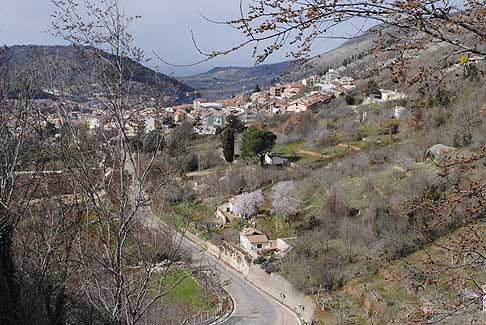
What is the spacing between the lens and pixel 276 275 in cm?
1404

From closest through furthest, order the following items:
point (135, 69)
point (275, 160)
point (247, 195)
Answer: point (135, 69) < point (247, 195) < point (275, 160)

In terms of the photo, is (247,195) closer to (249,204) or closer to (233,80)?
(249,204)

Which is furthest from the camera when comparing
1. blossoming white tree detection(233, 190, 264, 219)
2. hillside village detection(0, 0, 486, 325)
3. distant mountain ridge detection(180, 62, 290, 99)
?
distant mountain ridge detection(180, 62, 290, 99)

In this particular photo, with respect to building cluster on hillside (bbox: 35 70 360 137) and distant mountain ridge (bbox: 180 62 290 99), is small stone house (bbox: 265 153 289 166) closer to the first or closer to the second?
building cluster on hillside (bbox: 35 70 360 137)

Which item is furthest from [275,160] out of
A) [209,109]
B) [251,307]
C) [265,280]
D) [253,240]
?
[209,109]

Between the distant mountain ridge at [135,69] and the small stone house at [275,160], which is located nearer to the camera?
the distant mountain ridge at [135,69]

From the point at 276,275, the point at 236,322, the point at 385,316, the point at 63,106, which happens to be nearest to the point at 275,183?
the point at 276,275

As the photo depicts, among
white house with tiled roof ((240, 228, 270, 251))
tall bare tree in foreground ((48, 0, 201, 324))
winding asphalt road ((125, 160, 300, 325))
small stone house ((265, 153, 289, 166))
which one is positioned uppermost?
tall bare tree in foreground ((48, 0, 201, 324))

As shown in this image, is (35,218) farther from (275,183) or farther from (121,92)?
(275,183)

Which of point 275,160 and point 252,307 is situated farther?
point 275,160

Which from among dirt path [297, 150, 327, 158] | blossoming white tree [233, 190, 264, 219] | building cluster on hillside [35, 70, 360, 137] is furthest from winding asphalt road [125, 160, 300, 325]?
dirt path [297, 150, 327, 158]

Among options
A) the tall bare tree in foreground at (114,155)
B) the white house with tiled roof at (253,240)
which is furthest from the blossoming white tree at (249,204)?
the tall bare tree in foreground at (114,155)

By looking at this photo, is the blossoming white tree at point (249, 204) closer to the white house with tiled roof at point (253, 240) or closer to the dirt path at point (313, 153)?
the white house with tiled roof at point (253, 240)

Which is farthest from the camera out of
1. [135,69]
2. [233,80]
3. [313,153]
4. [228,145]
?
[233,80]
